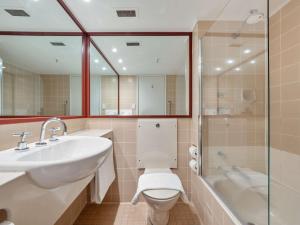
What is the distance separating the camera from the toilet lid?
146cm

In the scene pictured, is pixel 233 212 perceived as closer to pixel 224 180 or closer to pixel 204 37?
pixel 224 180

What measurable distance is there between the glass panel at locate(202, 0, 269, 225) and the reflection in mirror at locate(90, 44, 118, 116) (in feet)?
3.53

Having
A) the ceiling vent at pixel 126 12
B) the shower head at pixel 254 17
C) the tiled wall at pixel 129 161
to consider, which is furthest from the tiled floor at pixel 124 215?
the ceiling vent at pixel 126 12

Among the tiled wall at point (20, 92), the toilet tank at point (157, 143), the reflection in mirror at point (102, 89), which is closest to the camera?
the tiled wall at point (20, 92)

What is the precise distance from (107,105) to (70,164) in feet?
5.36

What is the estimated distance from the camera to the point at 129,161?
2150mm

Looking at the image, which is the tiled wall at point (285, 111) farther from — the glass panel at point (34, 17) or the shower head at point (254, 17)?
the glass panel at point (34, 17)

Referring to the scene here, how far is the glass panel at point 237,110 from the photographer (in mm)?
1341

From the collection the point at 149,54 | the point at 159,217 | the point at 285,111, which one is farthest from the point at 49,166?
the point at 149,54

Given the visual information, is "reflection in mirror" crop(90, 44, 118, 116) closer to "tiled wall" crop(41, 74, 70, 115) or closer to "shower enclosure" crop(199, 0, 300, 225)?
"tiled wall" crop(41, 74, 70, 115)

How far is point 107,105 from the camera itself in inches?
88.0

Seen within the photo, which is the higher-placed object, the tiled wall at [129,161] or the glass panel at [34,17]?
the glass panel at [34,17]

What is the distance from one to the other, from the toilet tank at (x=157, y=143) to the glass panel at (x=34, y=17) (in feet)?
4.23

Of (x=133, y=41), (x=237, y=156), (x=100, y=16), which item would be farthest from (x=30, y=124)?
(x=237, y=156)
